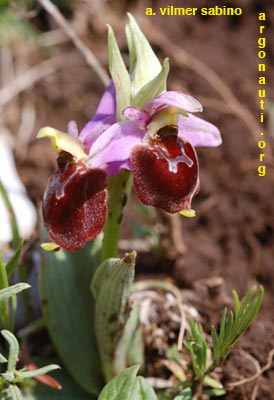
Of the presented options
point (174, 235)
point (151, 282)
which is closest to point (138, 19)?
point (174, 235)

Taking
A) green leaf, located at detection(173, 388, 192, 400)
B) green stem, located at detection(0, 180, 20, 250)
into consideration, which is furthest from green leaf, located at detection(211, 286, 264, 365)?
green stem, located at detection(0, 180, 20, 250)

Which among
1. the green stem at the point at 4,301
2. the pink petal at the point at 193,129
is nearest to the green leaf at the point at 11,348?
the green stem at the point at 4,301

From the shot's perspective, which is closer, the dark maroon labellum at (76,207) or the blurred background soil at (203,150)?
the dark maroon labellum at (76,207)

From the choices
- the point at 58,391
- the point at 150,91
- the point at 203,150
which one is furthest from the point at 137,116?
the point at 203,150

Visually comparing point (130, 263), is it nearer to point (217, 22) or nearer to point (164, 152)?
point (164, 152)

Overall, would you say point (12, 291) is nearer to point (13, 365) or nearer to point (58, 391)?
point (13, 365)

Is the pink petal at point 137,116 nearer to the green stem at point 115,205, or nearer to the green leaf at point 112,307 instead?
the green stem at point 115,205
